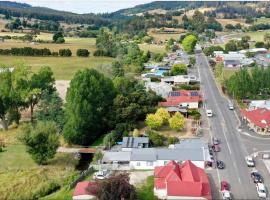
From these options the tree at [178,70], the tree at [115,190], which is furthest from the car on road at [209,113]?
the tree at [115,190]

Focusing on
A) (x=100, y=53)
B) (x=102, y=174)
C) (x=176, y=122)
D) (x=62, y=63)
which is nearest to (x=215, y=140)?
(x=176, y=122)

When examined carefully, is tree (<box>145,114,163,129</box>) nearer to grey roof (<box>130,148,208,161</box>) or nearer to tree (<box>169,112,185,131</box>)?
tree (<box>169,112,185,131</box>)

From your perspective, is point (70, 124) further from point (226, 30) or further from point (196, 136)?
point (226, 30)

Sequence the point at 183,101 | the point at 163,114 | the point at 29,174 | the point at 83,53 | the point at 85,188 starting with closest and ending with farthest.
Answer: the point at 85,188
the point at 29,174
the point at 163,114
the point at 183,101
the point at 83,53

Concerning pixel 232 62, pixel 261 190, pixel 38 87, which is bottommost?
pixel 261 190

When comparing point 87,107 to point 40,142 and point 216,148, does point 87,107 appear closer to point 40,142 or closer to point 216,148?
point 40,142

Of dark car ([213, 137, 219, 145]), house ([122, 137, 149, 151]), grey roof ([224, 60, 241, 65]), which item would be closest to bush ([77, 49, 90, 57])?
grey roof ([224, 60, 241, 65])
